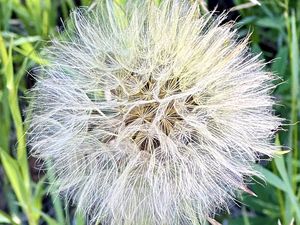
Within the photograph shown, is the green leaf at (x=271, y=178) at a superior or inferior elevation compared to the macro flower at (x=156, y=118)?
inferior

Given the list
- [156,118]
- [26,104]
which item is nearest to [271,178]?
[156,118]

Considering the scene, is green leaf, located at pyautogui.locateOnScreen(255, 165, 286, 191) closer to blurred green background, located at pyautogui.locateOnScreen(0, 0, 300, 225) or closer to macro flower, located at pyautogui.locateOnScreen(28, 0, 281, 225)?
blurred green background, located at pyautogui.locateOnScreen(0, 0, 300, 225)

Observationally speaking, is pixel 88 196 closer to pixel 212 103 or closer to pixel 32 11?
pixel 212 103

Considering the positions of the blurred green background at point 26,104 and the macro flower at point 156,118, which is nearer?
the macro flower at point 156,118

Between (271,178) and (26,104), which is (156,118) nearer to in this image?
(271,178)

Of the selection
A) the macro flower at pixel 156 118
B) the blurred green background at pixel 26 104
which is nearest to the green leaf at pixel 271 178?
the blurred green background at pixel 26 104

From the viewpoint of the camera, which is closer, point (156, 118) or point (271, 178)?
point (156, 118)

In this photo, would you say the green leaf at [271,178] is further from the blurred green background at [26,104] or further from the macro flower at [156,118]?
the macro flower at [156,118]
